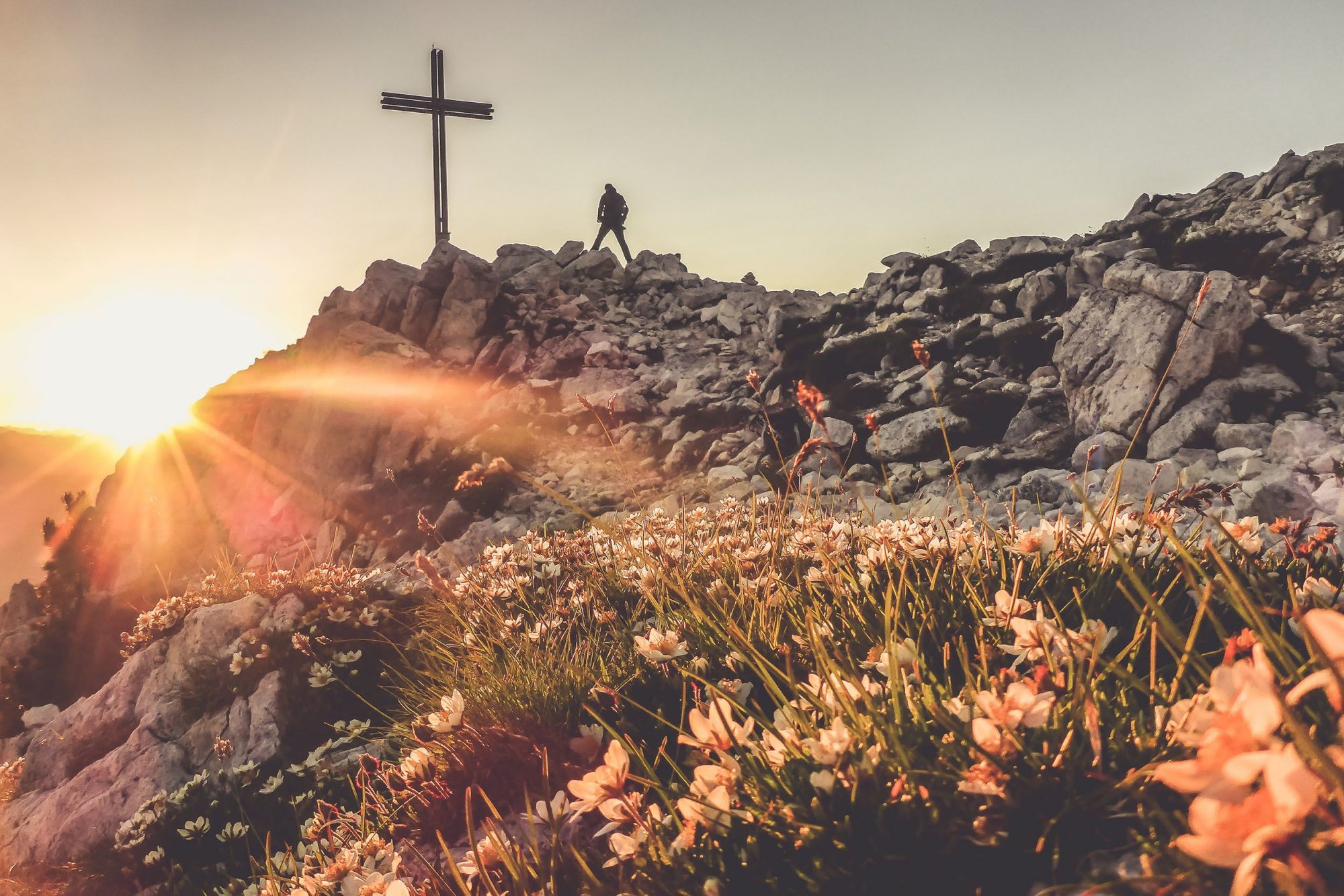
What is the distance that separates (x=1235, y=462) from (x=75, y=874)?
41.4 ft

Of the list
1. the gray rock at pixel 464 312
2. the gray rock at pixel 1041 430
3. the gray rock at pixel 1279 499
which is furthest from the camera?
the gray rock at pixel 464 312

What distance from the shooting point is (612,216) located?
24531 mm

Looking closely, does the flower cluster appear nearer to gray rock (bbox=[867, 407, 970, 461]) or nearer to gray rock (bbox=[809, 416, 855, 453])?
gray rock (bbox=[867, 407, 970, 461])

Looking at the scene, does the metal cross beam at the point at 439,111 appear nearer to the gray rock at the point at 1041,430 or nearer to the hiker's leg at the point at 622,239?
the hiker's leg at the point at 622,239

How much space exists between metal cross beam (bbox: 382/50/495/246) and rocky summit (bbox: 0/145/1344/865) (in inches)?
119

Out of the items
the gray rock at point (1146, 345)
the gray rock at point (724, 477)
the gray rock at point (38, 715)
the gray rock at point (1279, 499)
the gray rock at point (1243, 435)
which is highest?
the gray rock at point (1146, 345)

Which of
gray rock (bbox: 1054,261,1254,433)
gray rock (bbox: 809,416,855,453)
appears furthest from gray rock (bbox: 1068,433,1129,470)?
gray rock (bbox: 809,416,855,453)

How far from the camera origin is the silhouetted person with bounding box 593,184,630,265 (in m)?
24.5

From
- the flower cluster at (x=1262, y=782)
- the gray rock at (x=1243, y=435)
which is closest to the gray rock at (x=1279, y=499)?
the gray rock at (x=1243, y=435)

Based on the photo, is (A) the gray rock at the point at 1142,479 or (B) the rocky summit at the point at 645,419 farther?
(A) the gray rock at the point at 1142,479

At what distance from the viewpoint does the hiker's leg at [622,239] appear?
24719mm

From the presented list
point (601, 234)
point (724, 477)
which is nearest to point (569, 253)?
point (601, 234)

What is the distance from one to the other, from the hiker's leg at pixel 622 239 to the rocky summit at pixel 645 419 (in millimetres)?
Answer: 1048

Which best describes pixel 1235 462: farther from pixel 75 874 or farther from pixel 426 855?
pixel 75 874
